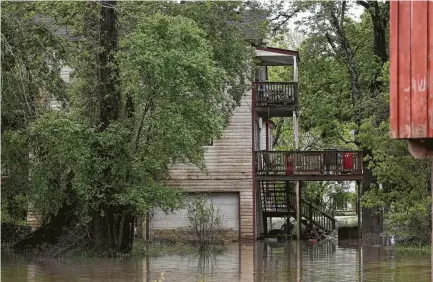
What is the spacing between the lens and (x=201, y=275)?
21.7m

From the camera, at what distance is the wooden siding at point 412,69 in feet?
28.2

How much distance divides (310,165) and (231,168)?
10.8ft

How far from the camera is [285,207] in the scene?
41.6 metres

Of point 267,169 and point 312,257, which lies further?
point 267,169

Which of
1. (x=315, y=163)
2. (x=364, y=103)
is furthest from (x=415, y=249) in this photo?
(x=315, y=163)

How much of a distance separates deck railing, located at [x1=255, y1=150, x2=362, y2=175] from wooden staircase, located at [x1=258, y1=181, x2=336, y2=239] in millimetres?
3409

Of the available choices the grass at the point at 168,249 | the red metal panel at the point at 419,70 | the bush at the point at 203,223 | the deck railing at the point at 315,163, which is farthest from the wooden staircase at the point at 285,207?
the red metal panel at the point at 419,70

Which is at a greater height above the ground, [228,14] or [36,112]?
[228,14]

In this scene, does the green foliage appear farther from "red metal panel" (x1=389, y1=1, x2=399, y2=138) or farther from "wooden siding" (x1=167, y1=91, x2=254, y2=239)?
"red metal panel" (x1=389, y1=1, x2=399, y2=138)

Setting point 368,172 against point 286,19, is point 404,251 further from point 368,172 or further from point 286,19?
point 286,19

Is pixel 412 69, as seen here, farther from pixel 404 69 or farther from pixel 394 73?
pixel 394 73

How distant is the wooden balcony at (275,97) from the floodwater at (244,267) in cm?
835

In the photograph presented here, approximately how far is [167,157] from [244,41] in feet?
20.3

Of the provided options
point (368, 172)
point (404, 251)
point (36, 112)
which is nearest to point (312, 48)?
point (368, 172)
